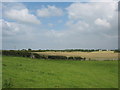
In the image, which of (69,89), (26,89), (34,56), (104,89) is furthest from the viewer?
(34,56)

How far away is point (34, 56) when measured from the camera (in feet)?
145

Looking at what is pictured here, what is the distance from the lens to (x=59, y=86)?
1480 cm

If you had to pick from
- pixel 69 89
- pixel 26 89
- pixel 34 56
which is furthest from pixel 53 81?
pixel 34 56

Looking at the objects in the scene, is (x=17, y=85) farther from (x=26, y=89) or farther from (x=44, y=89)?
(x=44, y=89)

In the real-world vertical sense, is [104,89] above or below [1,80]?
below

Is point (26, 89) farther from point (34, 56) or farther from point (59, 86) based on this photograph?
point (34, 56)

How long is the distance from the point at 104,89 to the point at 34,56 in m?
30.6

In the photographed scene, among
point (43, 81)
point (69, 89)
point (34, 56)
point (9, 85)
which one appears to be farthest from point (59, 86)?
point (34, 56)

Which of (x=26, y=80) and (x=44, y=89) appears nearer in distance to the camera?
(x=44, y=89)

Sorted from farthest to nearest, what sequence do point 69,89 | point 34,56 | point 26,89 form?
point 34,56, point 69,89, point 26,89

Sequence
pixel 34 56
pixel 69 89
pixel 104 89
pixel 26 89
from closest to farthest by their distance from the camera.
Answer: pixel 26 89, pixel 69 89, pixel 104 89, pixel 34 56

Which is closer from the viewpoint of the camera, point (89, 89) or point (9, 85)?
point (9, 85)

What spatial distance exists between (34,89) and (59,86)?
2384 mm

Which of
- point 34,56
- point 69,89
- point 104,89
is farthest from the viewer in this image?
point 34,56
